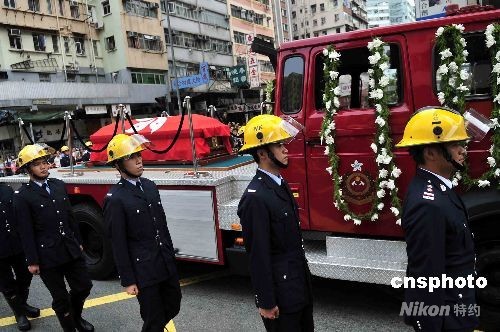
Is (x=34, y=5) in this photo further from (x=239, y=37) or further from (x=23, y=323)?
(x=23, y=323)

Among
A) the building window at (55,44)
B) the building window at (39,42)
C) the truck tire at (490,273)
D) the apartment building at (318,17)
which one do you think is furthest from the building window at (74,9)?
the apartment building at (318,17)

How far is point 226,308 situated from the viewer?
4891 mm

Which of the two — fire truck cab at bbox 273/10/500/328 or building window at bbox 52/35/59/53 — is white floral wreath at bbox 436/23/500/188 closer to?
fire truck cab at bbox 273/10/500/328

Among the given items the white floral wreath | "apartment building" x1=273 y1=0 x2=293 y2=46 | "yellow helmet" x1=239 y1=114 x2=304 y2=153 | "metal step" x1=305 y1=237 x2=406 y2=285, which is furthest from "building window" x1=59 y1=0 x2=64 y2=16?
"apartment building" x1=273 y1=0 x2=293 y2=46

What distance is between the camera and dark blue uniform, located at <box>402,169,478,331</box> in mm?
2211

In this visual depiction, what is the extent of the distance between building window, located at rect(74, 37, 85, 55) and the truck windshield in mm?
31700

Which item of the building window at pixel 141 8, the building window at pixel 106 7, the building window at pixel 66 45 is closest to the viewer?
the building window at pixel 66 45

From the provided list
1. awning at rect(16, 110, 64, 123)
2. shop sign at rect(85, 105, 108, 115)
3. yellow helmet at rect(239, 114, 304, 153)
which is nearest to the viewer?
yellow helmet at rect(239, 114, 304, 153)

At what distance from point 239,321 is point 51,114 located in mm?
25431

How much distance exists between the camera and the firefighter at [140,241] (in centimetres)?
352

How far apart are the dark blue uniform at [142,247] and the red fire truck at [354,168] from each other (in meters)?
1.20

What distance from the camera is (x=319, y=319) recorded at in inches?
172

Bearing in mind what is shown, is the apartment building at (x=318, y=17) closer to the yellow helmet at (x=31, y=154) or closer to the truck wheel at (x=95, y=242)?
the truck wheel at (x=95, y=242)

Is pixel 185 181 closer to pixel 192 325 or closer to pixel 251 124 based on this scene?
pixel 192 325
